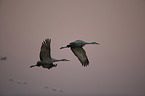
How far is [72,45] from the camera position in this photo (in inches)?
137

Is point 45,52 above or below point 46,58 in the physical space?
above

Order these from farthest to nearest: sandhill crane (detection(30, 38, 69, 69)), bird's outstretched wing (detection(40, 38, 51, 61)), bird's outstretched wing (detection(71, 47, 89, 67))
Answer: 1. bird's outstretched wing (detection(71, 47, 89, 67))
2. bird's outstretched wing (detection(40, 38, 51, 61))
3. sandhill crane (detection(30, 38, 69, 69))

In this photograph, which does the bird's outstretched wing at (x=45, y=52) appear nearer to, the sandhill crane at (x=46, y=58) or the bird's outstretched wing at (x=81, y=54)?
the sandhill crane at (x=46, y=58)

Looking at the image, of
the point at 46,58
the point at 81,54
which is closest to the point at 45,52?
the point at 46,58

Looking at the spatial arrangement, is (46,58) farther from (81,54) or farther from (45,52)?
(81,54)

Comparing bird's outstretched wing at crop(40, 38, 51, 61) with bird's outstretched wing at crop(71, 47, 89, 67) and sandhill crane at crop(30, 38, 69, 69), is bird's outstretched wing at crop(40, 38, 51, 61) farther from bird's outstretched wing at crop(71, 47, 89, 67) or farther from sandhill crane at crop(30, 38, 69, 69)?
bird's outstretched wing at crop(71, 47, 89, 67)

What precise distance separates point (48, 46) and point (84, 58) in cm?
76

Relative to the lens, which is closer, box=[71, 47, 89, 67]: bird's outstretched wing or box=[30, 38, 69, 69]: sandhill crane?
box=[30, 38, 69, 69]: sandhill crane

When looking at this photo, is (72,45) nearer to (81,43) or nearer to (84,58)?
(81,43)

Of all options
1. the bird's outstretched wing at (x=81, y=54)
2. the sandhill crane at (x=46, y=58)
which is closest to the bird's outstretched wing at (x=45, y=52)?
the sandhill crane at (x=46, y=58)

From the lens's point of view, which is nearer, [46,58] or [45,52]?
[46,58]

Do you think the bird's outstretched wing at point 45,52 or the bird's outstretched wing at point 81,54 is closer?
the bird's outstretched wing at point 45,52

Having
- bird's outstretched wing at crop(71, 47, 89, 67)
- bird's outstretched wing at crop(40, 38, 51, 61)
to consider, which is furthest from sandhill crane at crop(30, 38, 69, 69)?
bird's outstretched wing at crop(71, 47, 89, 67)

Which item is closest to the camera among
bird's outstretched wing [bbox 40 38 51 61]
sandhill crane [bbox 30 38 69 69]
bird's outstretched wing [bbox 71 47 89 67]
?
sandhill crane [bbox 30 38 69 69]
